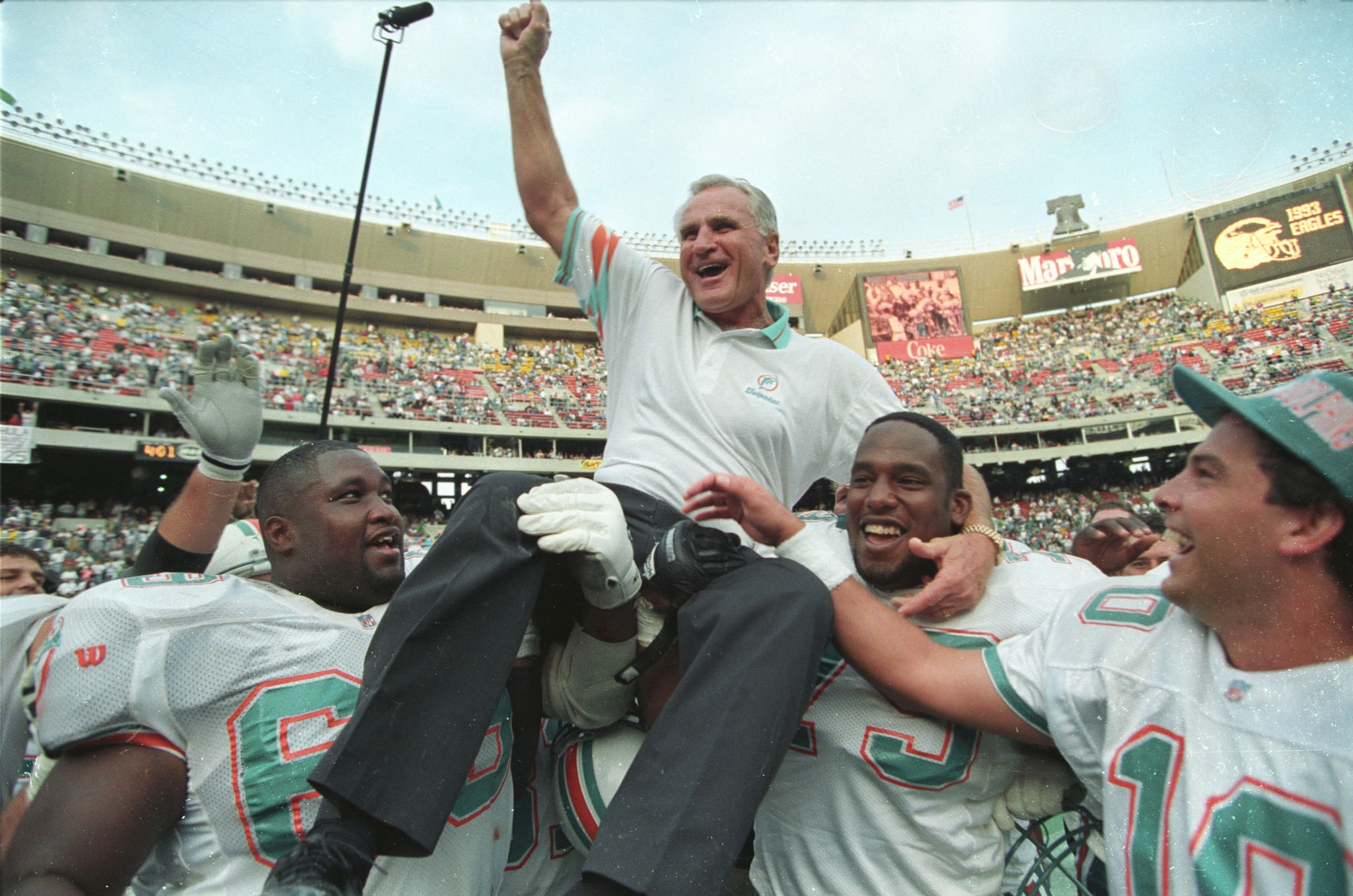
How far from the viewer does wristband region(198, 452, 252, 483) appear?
279 cm

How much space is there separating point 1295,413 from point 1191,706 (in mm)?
611

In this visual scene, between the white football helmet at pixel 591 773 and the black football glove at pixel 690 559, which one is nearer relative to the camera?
the black football glove at pixel 690 559

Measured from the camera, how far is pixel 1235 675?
4.77 feet

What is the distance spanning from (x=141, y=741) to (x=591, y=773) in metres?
1.07

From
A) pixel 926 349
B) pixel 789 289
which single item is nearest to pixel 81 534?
pixel 789 289

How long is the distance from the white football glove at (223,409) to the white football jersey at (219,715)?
952mm

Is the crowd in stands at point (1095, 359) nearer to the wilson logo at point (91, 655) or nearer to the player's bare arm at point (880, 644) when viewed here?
the player's bare arm at point (880, 644)

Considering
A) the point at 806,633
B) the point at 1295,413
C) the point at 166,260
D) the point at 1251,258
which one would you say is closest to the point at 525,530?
the point at 806,633

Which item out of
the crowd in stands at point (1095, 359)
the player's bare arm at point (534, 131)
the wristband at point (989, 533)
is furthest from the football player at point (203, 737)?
the crowd in stands at point (1095, 359)

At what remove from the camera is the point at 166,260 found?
2962 centimetres

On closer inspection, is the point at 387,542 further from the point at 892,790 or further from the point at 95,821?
the point at 892,790

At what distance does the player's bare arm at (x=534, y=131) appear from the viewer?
8.13ft

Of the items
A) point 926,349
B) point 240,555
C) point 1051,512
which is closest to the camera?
point 240,555

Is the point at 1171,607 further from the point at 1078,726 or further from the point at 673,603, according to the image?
the point at 673,603
